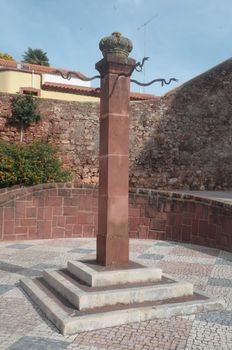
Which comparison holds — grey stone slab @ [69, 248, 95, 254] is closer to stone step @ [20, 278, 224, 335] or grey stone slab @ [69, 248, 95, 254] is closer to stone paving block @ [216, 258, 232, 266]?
stone paving block @ [216, 258, 232, 266]

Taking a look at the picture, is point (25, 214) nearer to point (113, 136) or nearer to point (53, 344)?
point (113, 136)

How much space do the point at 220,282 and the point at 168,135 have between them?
10.3 m

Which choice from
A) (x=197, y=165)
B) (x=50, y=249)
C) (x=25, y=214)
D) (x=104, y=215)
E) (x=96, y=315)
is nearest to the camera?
(x=96, y=315)

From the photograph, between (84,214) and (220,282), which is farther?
(84,214)

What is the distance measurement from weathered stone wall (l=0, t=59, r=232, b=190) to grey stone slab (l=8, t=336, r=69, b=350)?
11.4 metres

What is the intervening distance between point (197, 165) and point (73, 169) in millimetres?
4474

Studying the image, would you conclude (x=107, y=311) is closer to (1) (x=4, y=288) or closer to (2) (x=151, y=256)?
(1) (x=4, y=288)

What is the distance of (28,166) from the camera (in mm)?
10633

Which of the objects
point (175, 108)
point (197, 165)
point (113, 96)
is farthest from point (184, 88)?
point (113, 96)

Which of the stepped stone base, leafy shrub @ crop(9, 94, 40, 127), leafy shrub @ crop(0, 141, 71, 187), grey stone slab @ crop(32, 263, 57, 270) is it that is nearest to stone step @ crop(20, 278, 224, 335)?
the stepped stone base

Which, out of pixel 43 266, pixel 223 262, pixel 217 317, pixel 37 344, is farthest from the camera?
pixel 223 262

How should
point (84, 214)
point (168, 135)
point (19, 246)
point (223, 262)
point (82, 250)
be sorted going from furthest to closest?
point (168, 135) < point (84, 214) < point (19, 246) < point (82, 250) < point (223, 262)

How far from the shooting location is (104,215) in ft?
15.6

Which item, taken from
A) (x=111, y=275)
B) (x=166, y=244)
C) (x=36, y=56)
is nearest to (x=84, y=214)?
(x=166, y=244)
